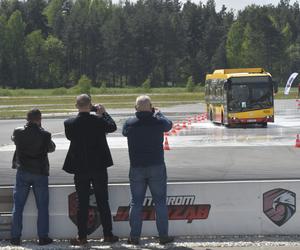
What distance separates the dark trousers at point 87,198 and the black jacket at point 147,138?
1.57ft

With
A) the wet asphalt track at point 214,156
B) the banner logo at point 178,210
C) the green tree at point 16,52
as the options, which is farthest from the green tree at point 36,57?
the banner logo at point 178,210

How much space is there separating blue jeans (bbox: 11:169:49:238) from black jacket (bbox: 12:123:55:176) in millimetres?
94

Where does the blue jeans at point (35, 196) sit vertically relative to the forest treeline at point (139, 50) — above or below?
below

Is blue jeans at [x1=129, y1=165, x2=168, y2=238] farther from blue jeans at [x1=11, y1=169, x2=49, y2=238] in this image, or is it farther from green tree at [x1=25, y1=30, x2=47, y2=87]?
green tree at [x1=25, y1=30, x2=47, y2=87]

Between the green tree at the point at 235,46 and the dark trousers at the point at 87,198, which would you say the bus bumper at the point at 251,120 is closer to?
the dark trousers at the point at 87,198

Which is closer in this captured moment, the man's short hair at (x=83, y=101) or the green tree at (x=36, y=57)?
the man's short hair at (x=83, y=101)

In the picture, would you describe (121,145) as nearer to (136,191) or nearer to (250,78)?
(250,78)

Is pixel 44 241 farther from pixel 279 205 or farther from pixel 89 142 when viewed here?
pixel 279 205

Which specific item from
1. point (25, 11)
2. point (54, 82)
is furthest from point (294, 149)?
point (25, 11)

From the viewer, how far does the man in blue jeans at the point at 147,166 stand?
902cm

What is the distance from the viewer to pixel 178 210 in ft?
31.3

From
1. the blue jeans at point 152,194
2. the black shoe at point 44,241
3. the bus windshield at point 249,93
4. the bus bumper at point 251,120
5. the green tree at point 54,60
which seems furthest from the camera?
the green tree at point 54,60

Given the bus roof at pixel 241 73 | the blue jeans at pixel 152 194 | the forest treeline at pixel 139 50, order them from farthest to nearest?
the forest treeline at pixel 139 50, the bus roof at pixel 241 73, the blue jeans at pixel 152 194

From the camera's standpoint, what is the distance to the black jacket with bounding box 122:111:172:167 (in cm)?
903
